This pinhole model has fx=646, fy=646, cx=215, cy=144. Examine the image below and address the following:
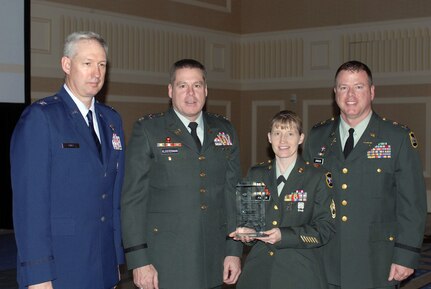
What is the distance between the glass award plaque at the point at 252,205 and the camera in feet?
9.24

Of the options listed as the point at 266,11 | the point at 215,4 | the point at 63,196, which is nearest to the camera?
the point at 63,196

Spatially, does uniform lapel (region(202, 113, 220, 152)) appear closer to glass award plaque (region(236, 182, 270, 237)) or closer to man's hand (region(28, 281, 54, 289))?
glass award plaque (region(236, 182, 270, 237))

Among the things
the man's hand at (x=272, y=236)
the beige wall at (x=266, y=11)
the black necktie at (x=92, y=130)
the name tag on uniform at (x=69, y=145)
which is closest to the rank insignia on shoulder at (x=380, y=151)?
the man's hand at (x=272, y=236)

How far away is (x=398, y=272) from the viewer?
301 cm

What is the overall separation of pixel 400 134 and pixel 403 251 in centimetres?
55

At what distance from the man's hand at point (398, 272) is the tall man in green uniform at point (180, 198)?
0.72m

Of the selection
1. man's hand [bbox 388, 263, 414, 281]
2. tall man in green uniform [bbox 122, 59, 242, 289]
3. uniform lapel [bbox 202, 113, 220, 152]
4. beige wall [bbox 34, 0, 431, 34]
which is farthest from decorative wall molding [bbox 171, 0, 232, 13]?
man's hand [bbox 388, 263, 414, 281]

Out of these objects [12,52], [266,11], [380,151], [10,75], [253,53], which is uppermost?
[266,11]

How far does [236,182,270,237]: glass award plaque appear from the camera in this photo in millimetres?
2816

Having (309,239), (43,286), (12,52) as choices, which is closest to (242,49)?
(12,52)

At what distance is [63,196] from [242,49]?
29.7ft

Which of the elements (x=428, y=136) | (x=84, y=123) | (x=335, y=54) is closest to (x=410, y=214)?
(x=84, y=123)

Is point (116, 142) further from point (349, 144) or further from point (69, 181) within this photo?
point (349, 144)

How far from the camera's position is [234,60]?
36.6 ft
